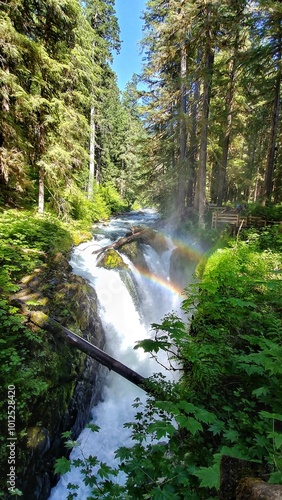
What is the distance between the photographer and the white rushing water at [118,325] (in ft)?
18.9

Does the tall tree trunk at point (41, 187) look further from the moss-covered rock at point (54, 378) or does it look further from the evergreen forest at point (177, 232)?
the moss-covered rock at point (54, 378)

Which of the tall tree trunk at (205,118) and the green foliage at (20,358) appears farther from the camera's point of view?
the tall tree trunk at (205,118)

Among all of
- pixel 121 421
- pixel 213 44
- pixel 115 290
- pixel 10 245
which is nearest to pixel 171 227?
pixel 115 290

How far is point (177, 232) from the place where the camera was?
53.4 ft

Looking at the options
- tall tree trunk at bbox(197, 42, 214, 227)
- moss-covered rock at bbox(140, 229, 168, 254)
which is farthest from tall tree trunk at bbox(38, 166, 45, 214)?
tall tree trunk at bbox(197, 42, 214, 227)

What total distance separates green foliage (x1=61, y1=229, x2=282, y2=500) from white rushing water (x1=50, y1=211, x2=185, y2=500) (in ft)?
10.5

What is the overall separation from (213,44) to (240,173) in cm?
1366

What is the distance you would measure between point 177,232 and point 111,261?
22.1 feet

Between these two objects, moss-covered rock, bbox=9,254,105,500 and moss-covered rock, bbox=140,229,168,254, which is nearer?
moss-covered rock, bbox=9,254,105,500

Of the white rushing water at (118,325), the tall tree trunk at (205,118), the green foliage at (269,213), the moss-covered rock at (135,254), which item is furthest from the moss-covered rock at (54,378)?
the green foliage at (269,213)

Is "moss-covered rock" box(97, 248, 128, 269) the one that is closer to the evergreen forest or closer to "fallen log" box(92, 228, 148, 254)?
"fallen log" box(92, 228, 148, 254)

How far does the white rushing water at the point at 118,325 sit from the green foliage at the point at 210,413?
→ 126 inches

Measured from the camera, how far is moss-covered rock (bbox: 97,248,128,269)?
1072cm

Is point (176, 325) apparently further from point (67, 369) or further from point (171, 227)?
point (171, 227)
